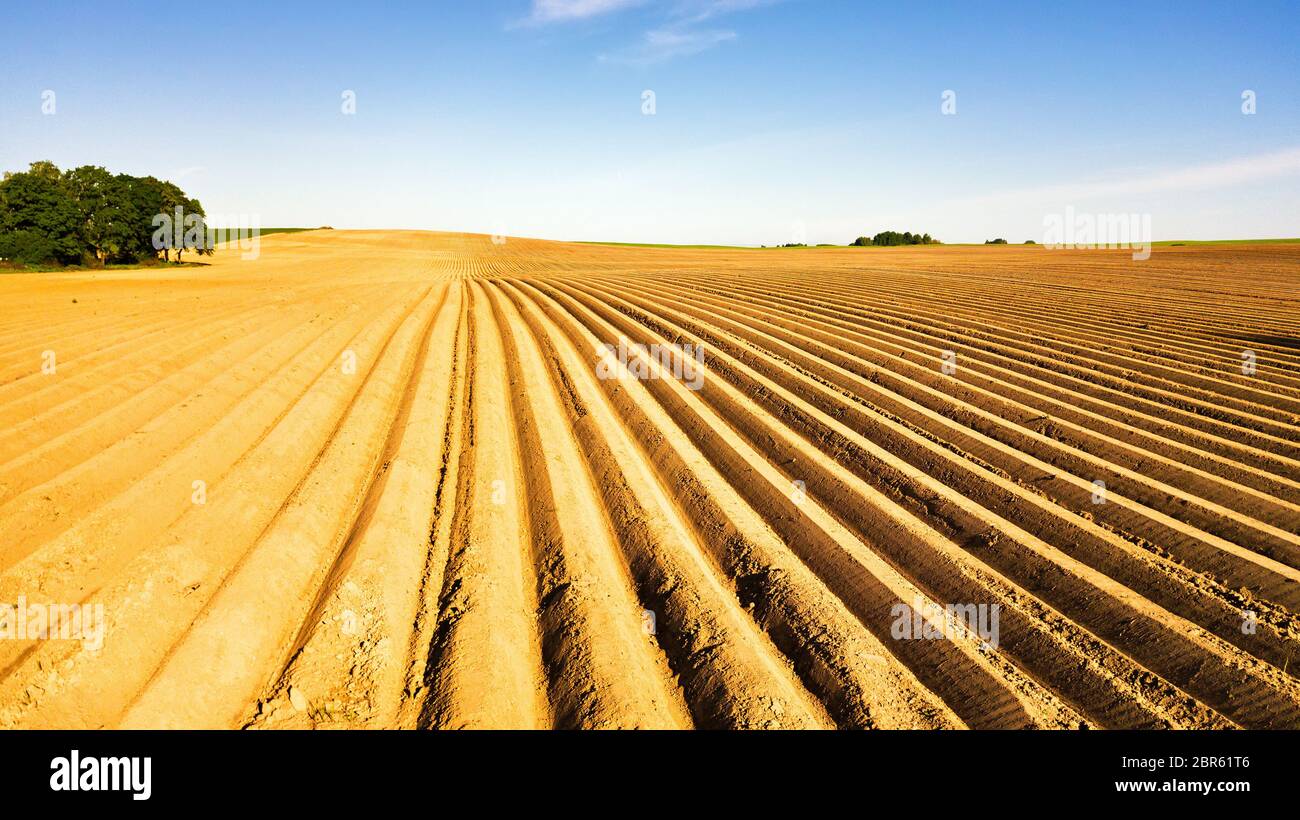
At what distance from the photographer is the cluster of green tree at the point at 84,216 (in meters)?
26.0

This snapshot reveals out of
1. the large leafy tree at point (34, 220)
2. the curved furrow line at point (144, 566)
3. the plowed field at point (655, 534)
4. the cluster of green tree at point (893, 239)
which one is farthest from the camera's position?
the cluster of green tree at point (893, 239)

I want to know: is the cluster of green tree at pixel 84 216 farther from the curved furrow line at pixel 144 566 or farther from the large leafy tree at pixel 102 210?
the curved furrow line at pixel 144 566

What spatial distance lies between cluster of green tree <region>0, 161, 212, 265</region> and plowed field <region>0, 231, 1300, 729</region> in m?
26.6

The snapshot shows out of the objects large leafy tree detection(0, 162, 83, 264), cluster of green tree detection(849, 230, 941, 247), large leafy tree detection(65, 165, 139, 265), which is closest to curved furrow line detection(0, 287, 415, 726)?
large leafy tree detection(0, 162, 83, 264)

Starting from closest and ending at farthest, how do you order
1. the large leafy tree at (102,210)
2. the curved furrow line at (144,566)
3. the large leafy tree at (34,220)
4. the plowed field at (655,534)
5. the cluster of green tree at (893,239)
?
1. the curved furrow line at (144,566)
2. the plowed field at (655,534)
3. the large leafy tree at (34,220)
4. the large leafy tree at (102,210)
5. the cluster of green tree at (893,239)

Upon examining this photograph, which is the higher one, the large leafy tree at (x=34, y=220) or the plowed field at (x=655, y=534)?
the large leafy tree at (x=34, y=220)

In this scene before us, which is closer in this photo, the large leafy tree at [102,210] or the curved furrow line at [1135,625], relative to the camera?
the curved furrow line at [1135,625]

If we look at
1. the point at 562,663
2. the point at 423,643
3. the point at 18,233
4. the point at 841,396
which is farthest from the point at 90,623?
the point at 18,233

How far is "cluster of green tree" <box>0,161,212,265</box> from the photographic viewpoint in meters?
26.0

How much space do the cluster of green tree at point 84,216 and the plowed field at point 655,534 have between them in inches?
1048

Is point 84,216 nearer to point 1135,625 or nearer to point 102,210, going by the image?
point 102,210

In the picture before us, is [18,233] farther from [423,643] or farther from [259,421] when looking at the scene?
[423,643]

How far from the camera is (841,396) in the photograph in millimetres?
6379

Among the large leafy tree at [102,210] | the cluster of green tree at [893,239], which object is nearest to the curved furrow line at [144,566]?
the large leafy tree at [102,210]
